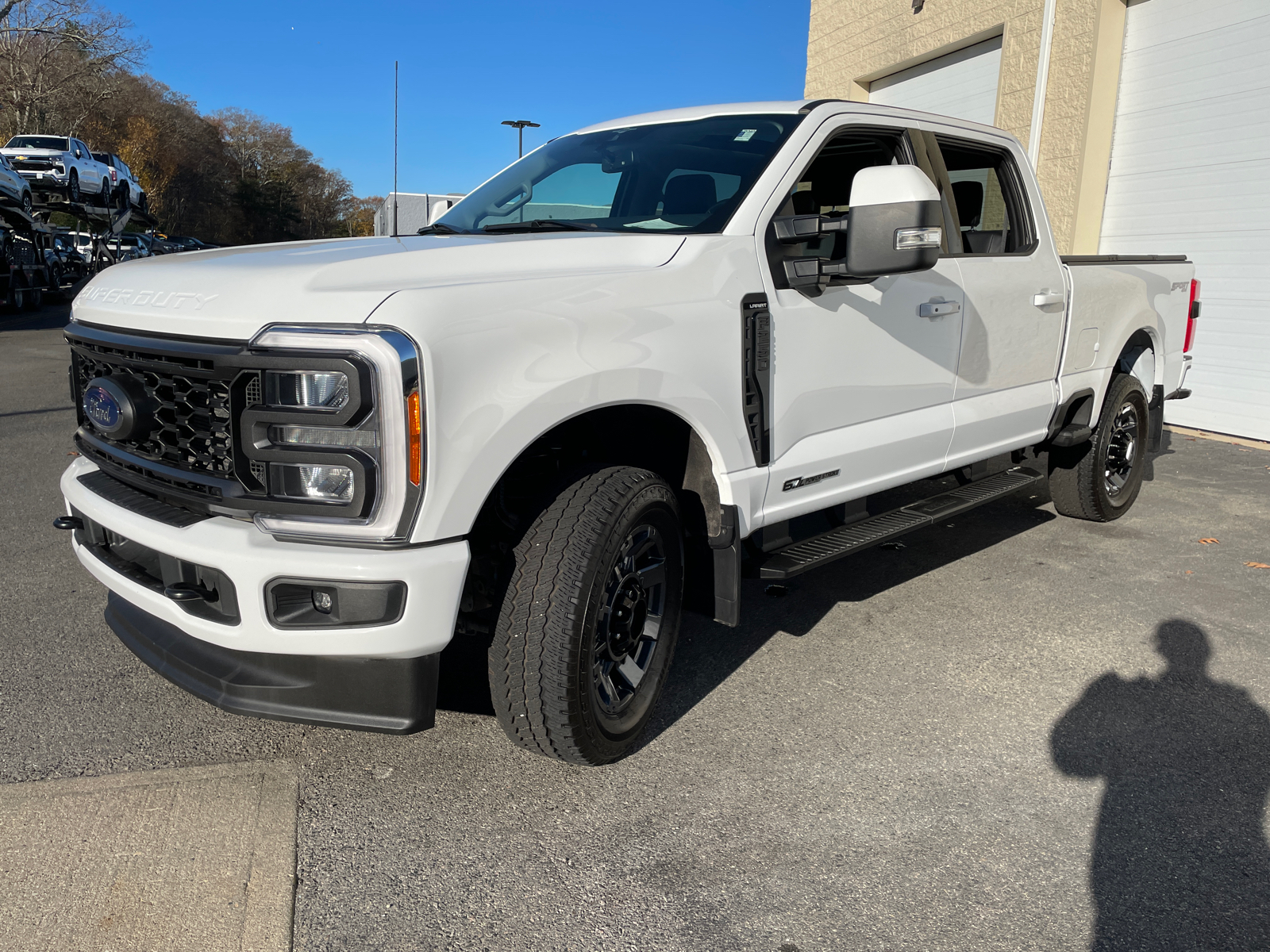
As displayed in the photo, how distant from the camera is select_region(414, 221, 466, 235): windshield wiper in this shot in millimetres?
3648

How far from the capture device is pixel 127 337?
2.53 meters

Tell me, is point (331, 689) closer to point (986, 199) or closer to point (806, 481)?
point (806, 481)

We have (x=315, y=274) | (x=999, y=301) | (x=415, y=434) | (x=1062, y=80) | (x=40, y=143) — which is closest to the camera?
(x=415, y=434)

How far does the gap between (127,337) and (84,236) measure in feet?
99.8

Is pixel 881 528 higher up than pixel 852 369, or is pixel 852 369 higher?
pixel 852 369

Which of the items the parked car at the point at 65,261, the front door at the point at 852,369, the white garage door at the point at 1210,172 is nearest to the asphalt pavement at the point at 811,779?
the front door at the point at 852,369

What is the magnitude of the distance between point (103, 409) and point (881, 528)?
2664mm

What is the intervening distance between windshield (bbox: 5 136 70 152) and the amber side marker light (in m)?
28.0

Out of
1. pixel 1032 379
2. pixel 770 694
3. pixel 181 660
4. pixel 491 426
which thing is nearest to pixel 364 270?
pixel 491 426

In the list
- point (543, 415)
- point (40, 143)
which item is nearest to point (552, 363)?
point (543, 415)

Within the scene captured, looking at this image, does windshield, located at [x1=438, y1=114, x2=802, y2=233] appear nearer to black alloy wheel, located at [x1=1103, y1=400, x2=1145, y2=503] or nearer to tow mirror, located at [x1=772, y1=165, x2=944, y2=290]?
tow mirror, located at [x1=772, y1=165, x2=944, y2=290]

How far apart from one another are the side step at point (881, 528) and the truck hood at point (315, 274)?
1.11 meters

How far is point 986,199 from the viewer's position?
452 centimetres

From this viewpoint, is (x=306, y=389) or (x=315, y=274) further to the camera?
(x=315, y=274)
